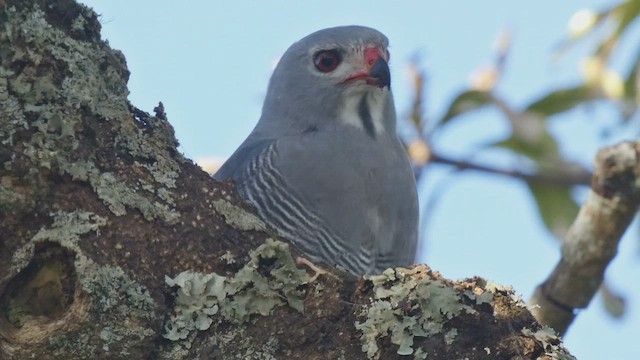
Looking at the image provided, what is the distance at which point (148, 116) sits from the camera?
315cm

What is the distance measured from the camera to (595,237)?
3.82m

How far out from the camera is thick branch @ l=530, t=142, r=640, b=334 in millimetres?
3719

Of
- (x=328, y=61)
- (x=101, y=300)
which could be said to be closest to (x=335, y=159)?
(x=328, y=61)

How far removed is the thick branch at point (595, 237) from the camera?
372cm

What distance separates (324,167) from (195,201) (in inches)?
85.6

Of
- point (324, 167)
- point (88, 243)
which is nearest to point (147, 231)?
point (88, 243)

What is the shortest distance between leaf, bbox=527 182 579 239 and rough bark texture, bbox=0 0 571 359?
2091mm

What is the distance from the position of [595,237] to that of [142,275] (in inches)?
71.8

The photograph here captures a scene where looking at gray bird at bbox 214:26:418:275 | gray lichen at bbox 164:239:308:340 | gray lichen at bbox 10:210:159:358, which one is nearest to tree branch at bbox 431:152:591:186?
gray bird at bbox 214:26:418:275

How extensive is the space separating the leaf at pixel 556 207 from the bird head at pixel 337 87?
1.07 meters

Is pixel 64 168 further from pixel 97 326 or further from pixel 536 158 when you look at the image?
pixel 536 158

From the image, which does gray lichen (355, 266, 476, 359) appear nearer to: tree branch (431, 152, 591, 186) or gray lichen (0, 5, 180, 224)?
gray lichen (0, 5, 180, 224)

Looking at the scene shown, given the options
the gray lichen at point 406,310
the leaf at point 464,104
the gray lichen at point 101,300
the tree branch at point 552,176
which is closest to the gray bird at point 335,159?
the leaf at point 464,104

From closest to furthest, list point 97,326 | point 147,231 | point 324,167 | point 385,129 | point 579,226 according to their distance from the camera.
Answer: point 97,326 < point 147,231 < point 579,226 < point 324,167 < point 385,129
